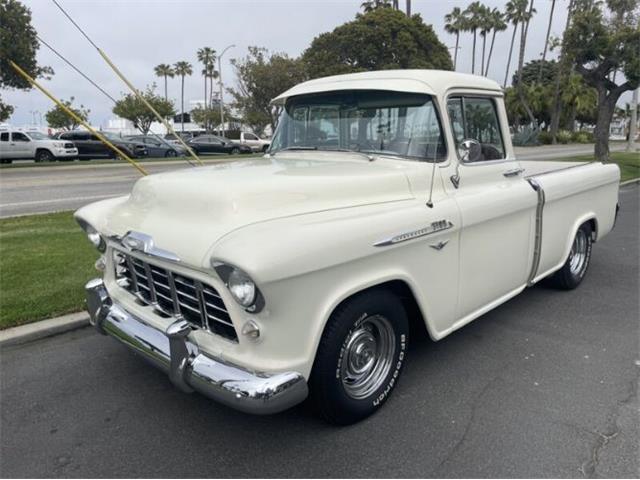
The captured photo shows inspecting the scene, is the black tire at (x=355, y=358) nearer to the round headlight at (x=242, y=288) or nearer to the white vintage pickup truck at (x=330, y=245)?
the white vintage pickup truck at (x=330, y=245)

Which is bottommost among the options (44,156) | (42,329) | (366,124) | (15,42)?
(44,156)

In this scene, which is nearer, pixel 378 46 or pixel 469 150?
pixel 469 150

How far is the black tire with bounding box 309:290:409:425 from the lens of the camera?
8.52ft

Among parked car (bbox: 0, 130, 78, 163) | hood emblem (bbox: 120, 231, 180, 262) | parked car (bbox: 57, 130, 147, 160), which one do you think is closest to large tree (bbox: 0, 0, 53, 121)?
parked car (bbox: 0, 130, 78, 163)

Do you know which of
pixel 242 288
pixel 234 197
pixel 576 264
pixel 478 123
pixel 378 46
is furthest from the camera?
pixel 378 46

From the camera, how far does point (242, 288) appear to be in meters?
2.26

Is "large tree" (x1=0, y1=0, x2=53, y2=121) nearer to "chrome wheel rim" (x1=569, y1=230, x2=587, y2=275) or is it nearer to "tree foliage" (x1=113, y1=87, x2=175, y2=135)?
"tree foliage" (x1=113, y1=87, x2=175, y2=135)

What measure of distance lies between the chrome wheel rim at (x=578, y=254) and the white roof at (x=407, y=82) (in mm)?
2081

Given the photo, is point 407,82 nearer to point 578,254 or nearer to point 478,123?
point 478,123

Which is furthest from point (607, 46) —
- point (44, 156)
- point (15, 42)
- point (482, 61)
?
point (482, 61)

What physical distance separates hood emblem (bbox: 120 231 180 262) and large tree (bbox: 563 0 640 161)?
54.7 ft

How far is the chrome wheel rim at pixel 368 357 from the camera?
9.32 ft

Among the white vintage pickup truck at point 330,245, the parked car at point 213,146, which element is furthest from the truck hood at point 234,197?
the parked car at point 213,146

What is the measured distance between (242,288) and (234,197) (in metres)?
0.59
